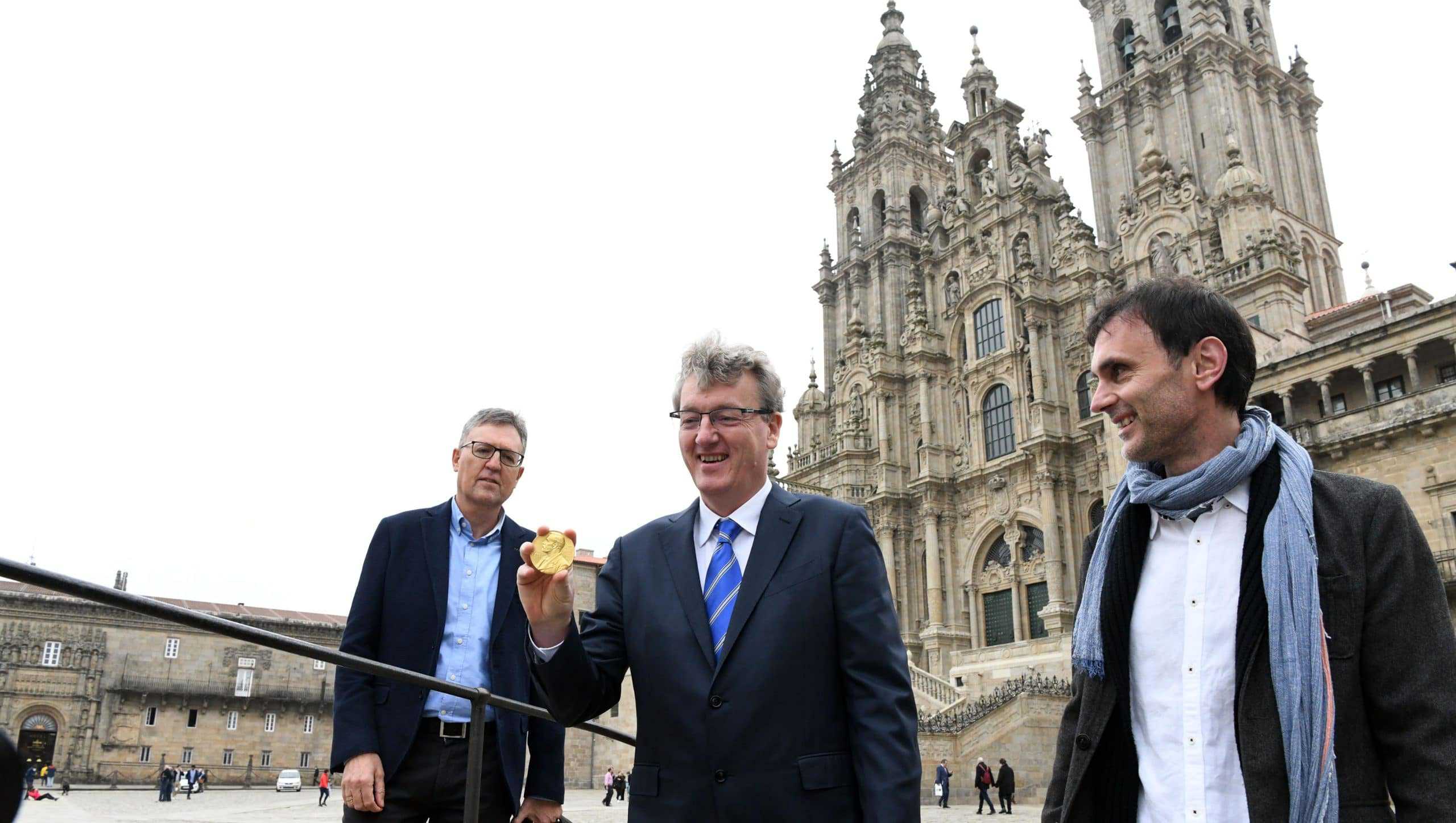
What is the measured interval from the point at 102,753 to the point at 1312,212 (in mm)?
45461

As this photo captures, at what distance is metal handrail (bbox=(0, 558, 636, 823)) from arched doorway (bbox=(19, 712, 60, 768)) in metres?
37.6

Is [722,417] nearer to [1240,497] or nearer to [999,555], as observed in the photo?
[1240,497]

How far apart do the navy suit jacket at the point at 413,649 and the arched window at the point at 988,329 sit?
32179 millimetres

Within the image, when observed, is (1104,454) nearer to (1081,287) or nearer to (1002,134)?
(1081,287)

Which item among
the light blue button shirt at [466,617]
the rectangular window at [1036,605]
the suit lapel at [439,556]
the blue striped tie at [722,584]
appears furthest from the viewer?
the rectangular window at [1036,605]

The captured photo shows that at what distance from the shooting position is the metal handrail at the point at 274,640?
6.10 ft

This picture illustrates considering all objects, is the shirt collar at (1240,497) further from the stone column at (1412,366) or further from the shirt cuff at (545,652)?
the stone column at (1412,366)

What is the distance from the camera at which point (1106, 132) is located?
34.4 metres

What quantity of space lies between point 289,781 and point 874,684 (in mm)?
36820

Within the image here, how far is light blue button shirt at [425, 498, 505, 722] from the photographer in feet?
12.7

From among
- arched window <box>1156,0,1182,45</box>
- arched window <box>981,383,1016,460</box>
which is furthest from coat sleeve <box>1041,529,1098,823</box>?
arched window <box>1156,0,1182,45</box>

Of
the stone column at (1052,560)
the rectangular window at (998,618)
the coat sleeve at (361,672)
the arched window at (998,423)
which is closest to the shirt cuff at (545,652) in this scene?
the coat sleeve at (361,672)

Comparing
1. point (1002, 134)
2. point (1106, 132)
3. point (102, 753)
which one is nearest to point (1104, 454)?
point (1106, 132)

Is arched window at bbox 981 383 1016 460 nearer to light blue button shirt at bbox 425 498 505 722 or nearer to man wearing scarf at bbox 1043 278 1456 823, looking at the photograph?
light blue button shirt at bbox 425 498 505 722
